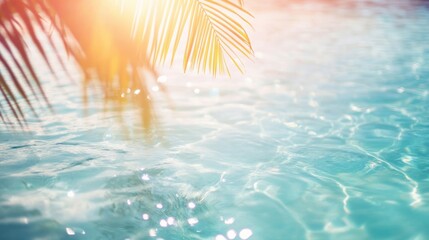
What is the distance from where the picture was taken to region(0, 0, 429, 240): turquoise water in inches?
114

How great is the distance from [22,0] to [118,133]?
259 cm

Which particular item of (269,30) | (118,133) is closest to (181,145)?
(118,133)

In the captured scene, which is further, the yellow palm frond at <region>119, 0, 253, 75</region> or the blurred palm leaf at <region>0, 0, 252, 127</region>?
the yellow palm frond at <region>119, 0, 253, 75</region>

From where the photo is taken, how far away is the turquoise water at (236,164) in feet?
9.52

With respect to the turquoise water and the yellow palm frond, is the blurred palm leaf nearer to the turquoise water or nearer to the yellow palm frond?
the yellow palm frond

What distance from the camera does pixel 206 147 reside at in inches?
167

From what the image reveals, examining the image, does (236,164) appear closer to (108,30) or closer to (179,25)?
(179,25)

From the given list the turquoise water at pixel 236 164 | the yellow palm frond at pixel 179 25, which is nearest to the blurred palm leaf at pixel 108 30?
the yellow palm frond at pixel 179 25

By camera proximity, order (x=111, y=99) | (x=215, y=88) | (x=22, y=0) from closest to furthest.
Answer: (x=22, y=0) → (x=111, y=99) → (x=215, y=88)

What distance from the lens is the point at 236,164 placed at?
3832 millimetres

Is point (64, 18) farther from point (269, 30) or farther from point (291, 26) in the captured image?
point (291, 26)

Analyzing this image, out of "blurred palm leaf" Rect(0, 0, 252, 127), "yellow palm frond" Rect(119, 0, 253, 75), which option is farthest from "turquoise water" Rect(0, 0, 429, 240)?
"yellow palm frond" Rect(119, 0, 253, 75)

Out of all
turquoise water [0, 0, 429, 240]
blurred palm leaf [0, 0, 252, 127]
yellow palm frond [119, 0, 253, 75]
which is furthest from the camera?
turquoise water [0, 0, 429, 240]

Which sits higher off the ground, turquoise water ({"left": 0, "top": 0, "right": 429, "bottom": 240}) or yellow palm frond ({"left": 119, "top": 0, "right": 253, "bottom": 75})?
yellow palm frond ({"left": 119, "top": 0, "right": 253, "bottom": 75})
